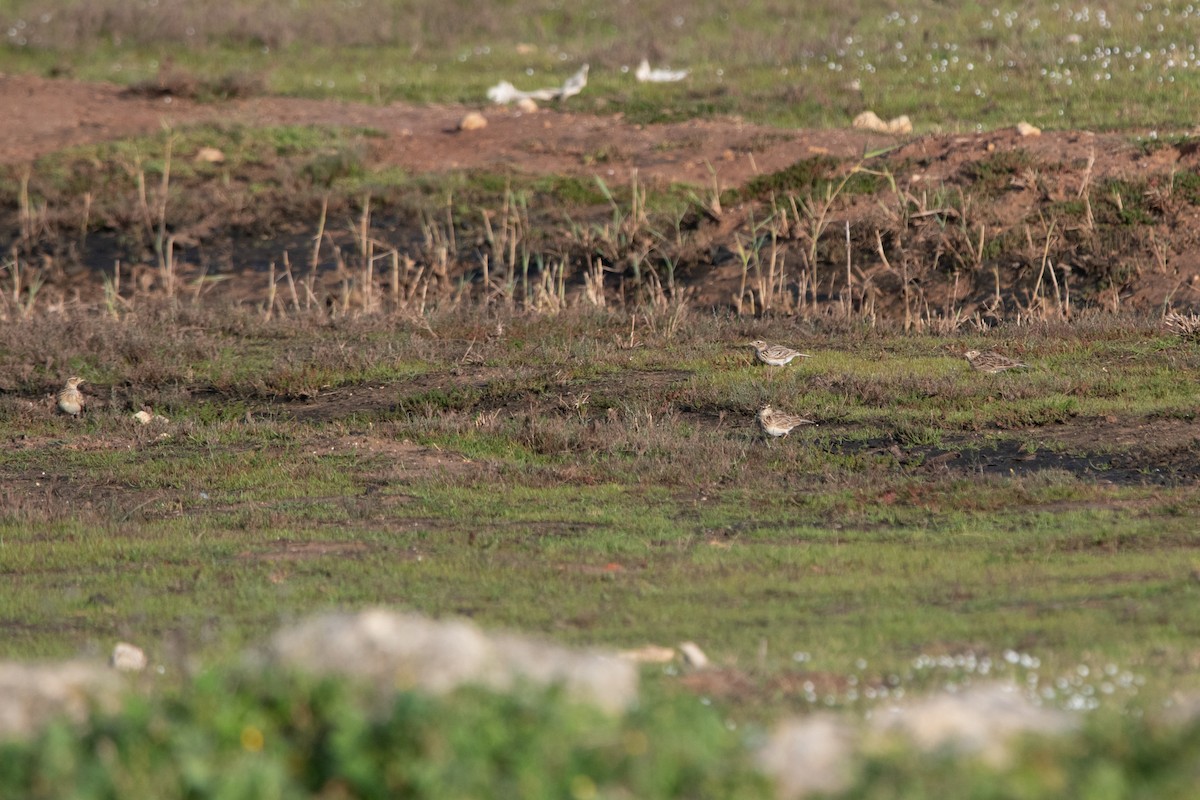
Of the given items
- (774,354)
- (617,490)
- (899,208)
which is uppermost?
(899,208)

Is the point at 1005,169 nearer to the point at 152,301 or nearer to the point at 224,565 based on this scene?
the point at 152,301

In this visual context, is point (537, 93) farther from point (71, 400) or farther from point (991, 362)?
point (991, 362)

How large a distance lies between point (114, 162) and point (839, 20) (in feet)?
45.5

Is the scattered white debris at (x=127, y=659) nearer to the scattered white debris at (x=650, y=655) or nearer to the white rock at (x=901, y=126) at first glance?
the scattered white debris at (x=650, y=655)

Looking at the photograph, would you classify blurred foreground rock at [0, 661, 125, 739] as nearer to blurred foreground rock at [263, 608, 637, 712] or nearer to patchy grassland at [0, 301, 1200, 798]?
patchy grassland at [0, 301, 1200, 798]

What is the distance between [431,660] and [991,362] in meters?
9.05

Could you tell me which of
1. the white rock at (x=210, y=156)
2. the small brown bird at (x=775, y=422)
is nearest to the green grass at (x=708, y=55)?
the white rock at (x=210, y=156)

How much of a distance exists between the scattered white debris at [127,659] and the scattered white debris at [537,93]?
19868 mm

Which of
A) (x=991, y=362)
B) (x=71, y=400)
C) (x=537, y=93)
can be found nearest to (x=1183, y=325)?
(x=991, y=362)

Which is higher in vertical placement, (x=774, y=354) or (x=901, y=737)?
(x=901, y=737)

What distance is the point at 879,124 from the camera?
74.4ft

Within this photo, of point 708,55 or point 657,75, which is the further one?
point 708,55

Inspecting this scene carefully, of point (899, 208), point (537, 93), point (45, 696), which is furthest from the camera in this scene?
point (537, 93)

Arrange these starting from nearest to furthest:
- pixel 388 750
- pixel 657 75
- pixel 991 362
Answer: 1. pixel 388 750
2. pixel 991 362
3. pixel 657 75
